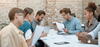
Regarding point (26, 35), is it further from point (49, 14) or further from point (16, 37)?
point (49, 14)

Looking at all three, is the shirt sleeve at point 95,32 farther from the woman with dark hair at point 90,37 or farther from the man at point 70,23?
the man at point 70,23

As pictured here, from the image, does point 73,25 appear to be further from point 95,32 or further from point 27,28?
point 95,32

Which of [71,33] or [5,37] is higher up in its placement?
[5,37]

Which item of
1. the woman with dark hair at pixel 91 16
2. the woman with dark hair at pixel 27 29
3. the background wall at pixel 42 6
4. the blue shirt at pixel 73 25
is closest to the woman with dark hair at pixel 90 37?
the woman with dark hair at pixel 91 16

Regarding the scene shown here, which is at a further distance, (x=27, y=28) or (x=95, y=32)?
(x=27, y=28)

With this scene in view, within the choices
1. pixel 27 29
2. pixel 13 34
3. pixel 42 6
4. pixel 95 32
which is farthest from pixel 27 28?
pixel 42 6

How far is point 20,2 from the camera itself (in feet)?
25.7

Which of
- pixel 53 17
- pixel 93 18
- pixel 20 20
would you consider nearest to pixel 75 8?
pixel 53 17

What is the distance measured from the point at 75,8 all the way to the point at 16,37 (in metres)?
5.30

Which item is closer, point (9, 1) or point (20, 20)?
point (20, 20)

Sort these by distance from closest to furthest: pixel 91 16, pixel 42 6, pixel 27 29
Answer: pixel 91 16
pixel 27 29
pixel 42 6

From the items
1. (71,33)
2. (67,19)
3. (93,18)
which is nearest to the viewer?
(93,18)

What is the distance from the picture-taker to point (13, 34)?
2.96 meters

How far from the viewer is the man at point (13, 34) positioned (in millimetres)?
2916
